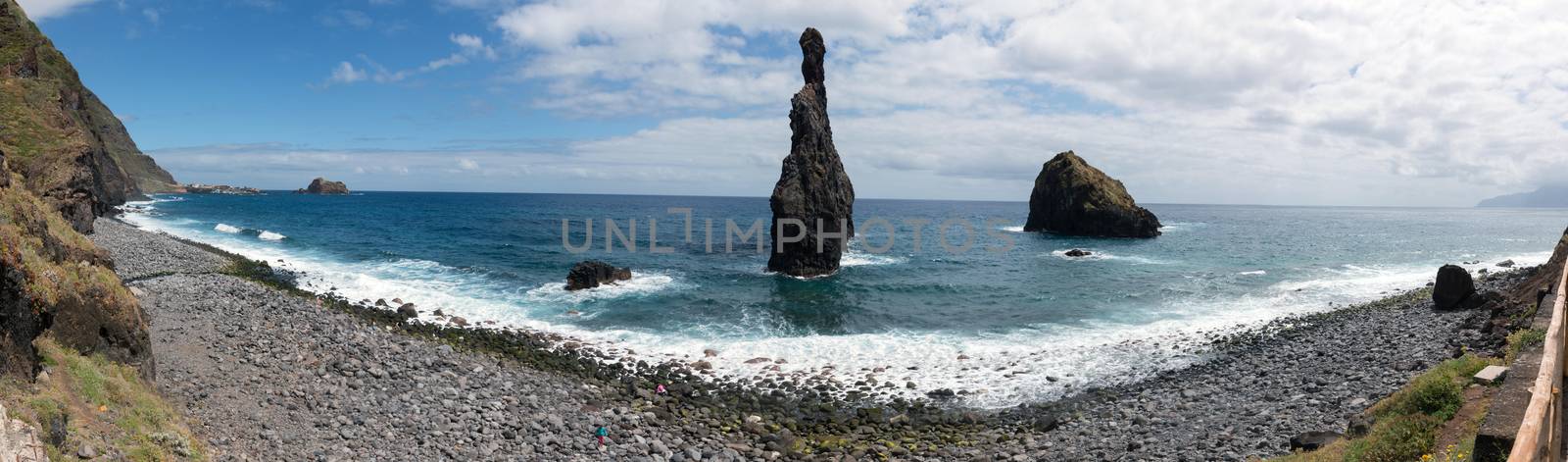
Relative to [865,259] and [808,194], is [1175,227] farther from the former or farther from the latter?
[808,194]

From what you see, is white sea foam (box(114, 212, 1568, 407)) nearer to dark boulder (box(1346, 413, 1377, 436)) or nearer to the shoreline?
the shoreline

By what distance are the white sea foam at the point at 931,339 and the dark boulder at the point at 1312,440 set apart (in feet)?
25.5

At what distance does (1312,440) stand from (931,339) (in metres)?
16.4

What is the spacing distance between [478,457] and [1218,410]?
19401 millimetres

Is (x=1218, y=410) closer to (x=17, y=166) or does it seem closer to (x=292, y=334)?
(x=292, y=334)

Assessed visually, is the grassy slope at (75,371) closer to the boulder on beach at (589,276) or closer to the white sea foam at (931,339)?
the white sea foam at (931,339)

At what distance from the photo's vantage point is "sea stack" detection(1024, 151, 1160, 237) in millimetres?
85875

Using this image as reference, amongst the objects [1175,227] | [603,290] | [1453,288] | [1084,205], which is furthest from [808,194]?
[1175,227]

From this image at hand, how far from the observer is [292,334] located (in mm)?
21766

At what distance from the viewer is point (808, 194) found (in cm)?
5109

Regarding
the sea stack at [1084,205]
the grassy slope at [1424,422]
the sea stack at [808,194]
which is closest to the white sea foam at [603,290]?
the sea stack at [808,194]

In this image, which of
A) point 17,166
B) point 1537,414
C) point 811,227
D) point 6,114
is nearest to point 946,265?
point 811,227

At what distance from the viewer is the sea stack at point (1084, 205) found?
3381 inches

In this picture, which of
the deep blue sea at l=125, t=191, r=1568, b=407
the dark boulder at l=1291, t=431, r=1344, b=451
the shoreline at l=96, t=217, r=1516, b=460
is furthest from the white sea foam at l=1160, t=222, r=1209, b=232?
the dark boulder at l=1291, t=431, r=1344, b=451
